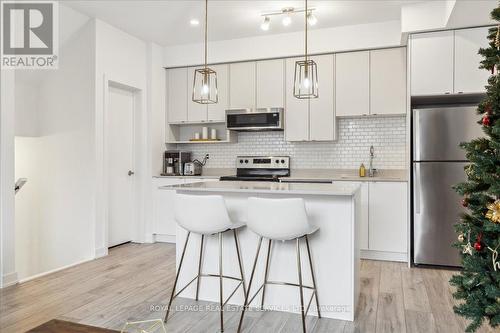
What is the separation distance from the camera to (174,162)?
5.39 metres

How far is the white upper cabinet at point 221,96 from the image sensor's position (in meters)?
5.25

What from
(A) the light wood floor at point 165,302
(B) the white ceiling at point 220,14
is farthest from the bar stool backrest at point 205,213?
(B) the white ceiling at point 220,14

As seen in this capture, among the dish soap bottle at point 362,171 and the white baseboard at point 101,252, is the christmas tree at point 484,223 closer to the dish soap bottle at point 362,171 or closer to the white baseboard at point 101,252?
the dish soap bottle at point 362,171

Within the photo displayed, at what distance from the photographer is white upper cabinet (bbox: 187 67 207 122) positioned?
538 centimetres

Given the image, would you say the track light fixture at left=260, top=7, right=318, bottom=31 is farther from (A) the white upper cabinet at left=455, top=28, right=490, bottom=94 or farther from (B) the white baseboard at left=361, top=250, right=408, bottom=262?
(B) the white baseboard at left=361, top=250, right=408, bottom=262

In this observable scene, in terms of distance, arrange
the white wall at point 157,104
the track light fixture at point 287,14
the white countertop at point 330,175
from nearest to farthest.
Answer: the track light fixture at point 287,14
the white countertop at point 330,175
the white wall at point 157,104

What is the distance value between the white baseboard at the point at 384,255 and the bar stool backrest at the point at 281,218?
7.34ft

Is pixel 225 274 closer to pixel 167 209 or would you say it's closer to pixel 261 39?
pixel 167 209

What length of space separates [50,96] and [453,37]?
4.76 m

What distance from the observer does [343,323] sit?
264 centimetres

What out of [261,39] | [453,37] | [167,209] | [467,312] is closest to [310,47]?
[261,39]

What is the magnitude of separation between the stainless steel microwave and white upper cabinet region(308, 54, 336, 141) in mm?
432

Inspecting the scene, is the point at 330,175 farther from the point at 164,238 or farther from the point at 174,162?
the point at 164,238

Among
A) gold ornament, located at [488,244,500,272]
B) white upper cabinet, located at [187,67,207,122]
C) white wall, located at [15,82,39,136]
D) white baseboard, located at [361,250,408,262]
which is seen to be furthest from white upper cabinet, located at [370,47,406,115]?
white wall, located at [15,82,39,136]
